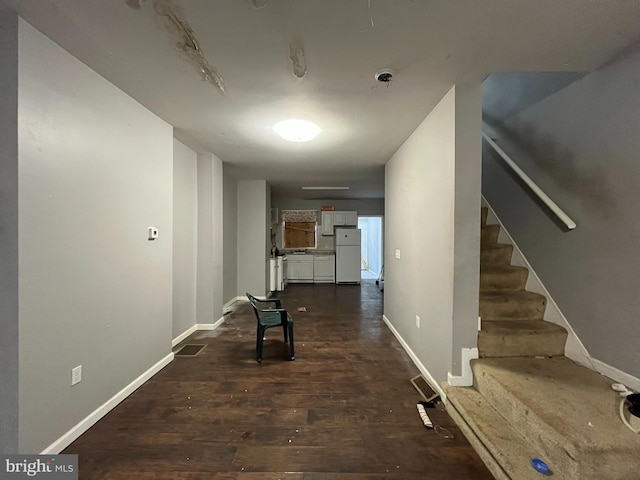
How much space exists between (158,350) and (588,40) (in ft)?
12.7

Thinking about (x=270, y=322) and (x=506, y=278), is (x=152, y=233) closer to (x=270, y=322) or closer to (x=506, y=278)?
(x=270, y=322)

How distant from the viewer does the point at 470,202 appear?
182 centimetres

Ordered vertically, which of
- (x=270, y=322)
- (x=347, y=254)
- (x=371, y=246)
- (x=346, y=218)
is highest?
(x=346, y=218)

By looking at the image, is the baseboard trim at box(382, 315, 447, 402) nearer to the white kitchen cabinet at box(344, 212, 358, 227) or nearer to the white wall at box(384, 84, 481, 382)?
the white wall at box(384, 84, 481, 382)

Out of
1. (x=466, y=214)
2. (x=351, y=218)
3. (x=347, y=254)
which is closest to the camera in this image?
(x=466, y=214)

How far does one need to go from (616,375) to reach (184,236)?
4.07 m

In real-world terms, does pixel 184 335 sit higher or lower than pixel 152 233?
lower

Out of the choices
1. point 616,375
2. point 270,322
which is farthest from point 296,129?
point 616,375

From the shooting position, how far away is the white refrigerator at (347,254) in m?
6.75

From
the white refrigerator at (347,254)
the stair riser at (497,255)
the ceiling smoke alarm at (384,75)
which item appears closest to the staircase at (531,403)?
the stair riser at (497,255)

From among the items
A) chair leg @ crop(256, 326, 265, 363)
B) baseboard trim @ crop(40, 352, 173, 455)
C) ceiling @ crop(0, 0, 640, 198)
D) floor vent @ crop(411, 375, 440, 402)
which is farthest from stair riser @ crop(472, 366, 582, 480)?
baseboard trim @ crop(40, 352, 173, 455)

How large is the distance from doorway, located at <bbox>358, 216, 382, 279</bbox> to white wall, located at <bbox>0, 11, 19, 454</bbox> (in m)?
7.87

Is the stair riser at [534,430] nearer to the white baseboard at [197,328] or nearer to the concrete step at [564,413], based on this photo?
the concrete step at [564,413]

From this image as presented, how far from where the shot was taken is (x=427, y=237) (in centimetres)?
229
